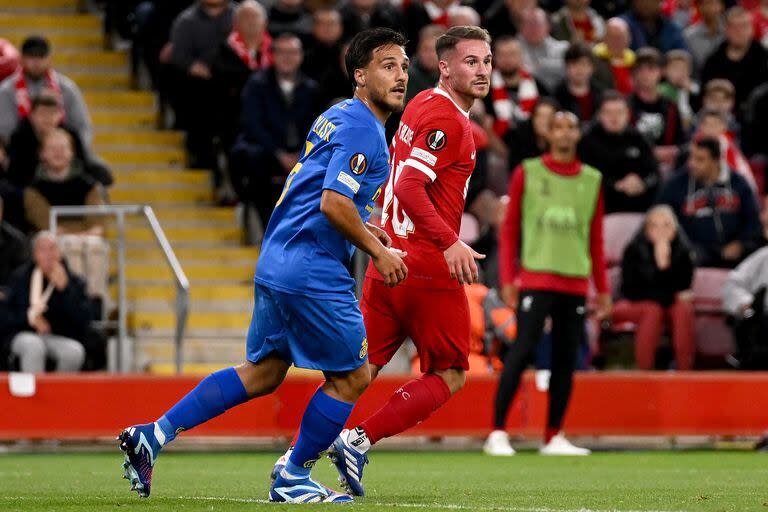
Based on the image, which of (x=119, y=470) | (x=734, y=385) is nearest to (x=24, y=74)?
(x=119, y=470)

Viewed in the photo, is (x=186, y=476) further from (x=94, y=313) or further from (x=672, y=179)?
(x=672, y=179)

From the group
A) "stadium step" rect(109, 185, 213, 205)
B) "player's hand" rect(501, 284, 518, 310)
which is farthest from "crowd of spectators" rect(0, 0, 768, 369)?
"player's hand" rect(501, 284, 518, 310)

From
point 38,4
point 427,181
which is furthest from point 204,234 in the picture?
point 427,181

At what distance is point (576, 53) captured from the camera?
16891mm

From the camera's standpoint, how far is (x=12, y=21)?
739 inches

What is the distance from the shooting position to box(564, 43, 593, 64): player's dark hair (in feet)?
55.4

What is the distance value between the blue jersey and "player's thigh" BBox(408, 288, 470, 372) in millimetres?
1015

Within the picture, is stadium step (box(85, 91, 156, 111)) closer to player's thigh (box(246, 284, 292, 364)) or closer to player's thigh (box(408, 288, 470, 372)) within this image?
player's thigh (box(408, 288, 470, 372))

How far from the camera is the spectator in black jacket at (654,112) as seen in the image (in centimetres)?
1739

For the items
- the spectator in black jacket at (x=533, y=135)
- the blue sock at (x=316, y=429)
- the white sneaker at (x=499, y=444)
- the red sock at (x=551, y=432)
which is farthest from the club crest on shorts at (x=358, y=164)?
the spectator in black jacket at (x=533, y=135)

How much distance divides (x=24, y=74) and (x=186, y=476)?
7.16 metres

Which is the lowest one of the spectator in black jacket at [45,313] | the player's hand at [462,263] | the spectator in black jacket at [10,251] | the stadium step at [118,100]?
the spectator in black jacket at [45,313]

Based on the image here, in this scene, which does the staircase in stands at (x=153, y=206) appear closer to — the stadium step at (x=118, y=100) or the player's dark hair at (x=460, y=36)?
the stadium step at (x=118, y=100)

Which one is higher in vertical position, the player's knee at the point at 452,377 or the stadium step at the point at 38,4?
the stadium step at the point at 38,4
